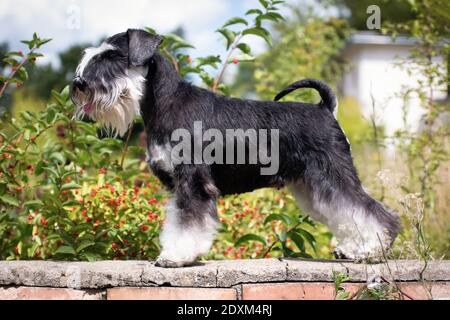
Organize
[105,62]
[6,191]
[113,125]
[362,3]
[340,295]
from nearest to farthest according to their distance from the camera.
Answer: [340,295]
[105,62]
[113,125]
[6,191]
[362,3]

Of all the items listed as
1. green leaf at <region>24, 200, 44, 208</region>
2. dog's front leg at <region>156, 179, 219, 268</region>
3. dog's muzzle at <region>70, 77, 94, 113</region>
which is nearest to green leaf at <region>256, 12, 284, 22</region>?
dog's muzzle at <region>70, 77, 94, 113</region>

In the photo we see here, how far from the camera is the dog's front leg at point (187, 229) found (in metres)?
3.56

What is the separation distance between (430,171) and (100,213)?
336 cm

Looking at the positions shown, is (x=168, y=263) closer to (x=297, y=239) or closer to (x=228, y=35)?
(x=297, y=239)

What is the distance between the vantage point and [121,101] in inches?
151

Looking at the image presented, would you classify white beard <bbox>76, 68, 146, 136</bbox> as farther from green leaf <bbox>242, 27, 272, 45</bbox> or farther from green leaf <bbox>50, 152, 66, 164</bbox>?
green leaf <bbox>242, 27, 272, 45</bbox>

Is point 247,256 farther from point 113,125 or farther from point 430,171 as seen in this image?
point 430,171

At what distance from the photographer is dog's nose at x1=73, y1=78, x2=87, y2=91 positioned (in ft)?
12.1

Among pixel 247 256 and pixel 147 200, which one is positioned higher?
pixel 147 200

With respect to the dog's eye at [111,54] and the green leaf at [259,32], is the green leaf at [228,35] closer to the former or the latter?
the green leaf at [259,32]

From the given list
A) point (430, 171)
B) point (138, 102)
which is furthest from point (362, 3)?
point (138, 102)

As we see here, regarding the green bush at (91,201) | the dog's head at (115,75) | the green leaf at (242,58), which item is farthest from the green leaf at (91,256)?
the green leaf at (242,58)

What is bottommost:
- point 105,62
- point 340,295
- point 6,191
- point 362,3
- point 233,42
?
point 340,295

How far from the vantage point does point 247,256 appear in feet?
16.3
